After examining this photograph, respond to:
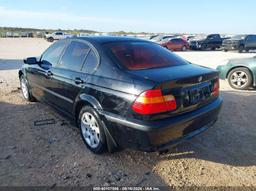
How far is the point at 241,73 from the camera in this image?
6.88 meters

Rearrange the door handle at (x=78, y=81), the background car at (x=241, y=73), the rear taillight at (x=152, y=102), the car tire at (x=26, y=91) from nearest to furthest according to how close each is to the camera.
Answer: the rear taillight at (x=152, y=102), the door handle at (x=78, y=81), the car tire at (x=26, y=91), the background car at (x=241, y=73)

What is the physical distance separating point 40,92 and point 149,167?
2.91 m

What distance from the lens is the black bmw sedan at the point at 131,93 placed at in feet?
8.48

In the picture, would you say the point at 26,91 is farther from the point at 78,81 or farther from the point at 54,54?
the point at 78,81

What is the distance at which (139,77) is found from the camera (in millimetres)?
2668

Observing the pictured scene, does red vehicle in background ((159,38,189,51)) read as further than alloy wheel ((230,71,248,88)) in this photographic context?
Yes

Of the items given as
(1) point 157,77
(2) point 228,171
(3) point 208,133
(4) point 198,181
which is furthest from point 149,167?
(3) point 208,133

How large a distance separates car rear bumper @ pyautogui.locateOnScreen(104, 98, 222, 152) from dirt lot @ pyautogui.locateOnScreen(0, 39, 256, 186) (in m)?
0.41

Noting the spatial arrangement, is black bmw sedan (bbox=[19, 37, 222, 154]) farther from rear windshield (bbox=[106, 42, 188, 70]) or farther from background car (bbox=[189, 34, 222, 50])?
background car (bbox=[189, 34, 222, 50])

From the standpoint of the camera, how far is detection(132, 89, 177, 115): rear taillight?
2.52 meters

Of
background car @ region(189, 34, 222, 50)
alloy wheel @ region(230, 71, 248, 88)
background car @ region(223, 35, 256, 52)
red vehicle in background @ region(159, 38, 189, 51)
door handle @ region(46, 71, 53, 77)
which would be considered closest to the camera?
door handle @ region(46, 71, 53, 77)

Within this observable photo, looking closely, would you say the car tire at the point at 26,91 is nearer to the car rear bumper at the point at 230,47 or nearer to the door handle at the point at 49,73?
the door handle at the point at 49,73

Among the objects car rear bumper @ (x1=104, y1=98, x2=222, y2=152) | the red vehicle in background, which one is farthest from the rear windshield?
the red vehicle in background

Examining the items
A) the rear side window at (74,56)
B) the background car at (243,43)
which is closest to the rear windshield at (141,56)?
the rear side window at (74,56)
